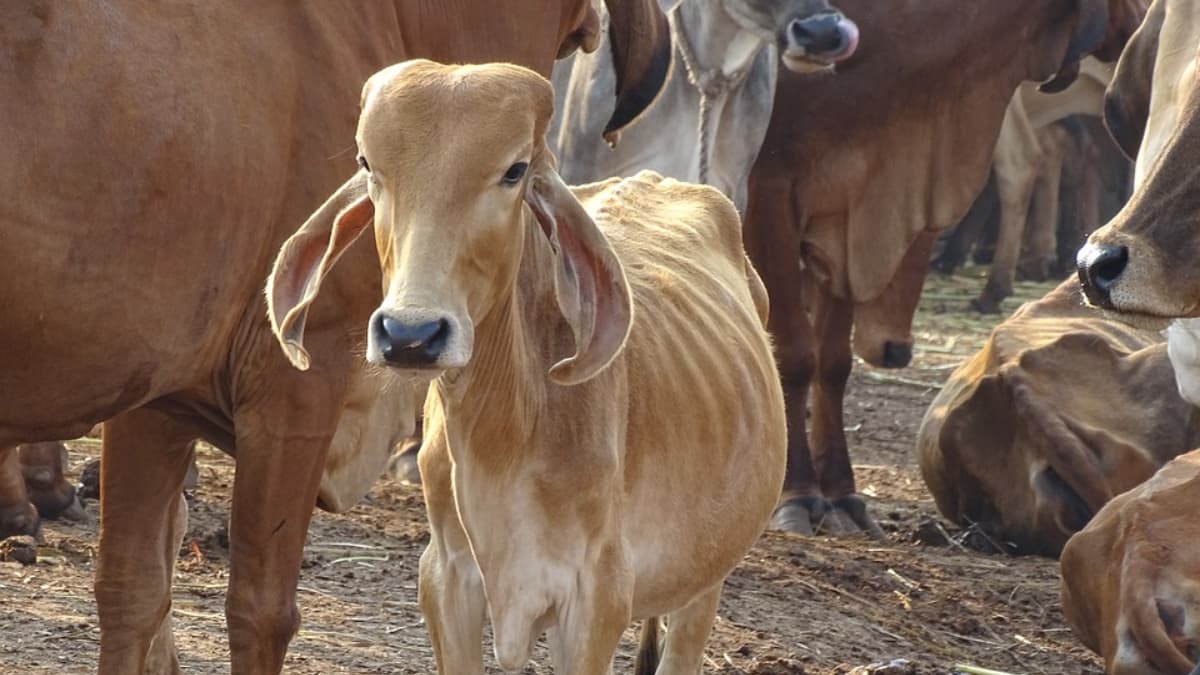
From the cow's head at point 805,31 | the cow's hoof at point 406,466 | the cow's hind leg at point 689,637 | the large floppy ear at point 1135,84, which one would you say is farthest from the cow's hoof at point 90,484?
the large floppy ear at point 1135,84

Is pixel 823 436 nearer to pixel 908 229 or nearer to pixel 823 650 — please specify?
pixel 908 229

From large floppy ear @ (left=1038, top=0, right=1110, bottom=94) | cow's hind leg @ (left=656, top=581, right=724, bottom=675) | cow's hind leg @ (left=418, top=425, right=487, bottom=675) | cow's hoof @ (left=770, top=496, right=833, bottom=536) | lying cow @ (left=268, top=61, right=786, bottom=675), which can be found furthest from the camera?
large floppy ear @ (left=1038, top=0, right=1110, bottom=94)

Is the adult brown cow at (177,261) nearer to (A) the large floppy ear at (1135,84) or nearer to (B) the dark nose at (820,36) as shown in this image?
(B) the dark nose at (820,36)

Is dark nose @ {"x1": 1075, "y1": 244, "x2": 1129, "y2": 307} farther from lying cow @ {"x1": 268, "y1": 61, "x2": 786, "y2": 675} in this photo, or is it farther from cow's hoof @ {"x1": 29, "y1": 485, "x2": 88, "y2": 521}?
cow's hoof @ {"x1": 29, "y1": 485, "x2": 88, "y2": 521}

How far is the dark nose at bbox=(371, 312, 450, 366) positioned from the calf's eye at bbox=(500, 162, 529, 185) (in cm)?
35

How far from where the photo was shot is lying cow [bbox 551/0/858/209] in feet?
25.5

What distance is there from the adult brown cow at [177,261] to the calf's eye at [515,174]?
29.8 inches

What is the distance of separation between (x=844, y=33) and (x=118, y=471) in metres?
3.44

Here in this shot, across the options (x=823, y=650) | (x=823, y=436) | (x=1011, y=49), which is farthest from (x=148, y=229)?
(x=1011, y=49)

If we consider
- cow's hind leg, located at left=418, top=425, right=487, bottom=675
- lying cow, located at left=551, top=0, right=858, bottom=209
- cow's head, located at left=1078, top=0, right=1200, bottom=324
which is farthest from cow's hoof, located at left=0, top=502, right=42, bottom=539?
cow's head, located at left=1078, top=0, right=1200, bottom=324

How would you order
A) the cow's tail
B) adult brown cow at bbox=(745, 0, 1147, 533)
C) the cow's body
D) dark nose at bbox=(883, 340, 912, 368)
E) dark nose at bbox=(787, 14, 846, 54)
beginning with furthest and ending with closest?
the cow's body
dark nose at bbox=(883, 340, 912, 368)
adult brown cow at bbox=(745, 0, 1147, 533)
dark nose at bbox=(787, 14, 846, 54)
the cow's tail

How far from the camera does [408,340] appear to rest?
3.48 metres

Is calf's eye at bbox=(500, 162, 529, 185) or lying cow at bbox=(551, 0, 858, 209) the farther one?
lying cow at bbox=(551, 0, 858, 209)

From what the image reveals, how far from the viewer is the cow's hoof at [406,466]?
8156 millimetres
